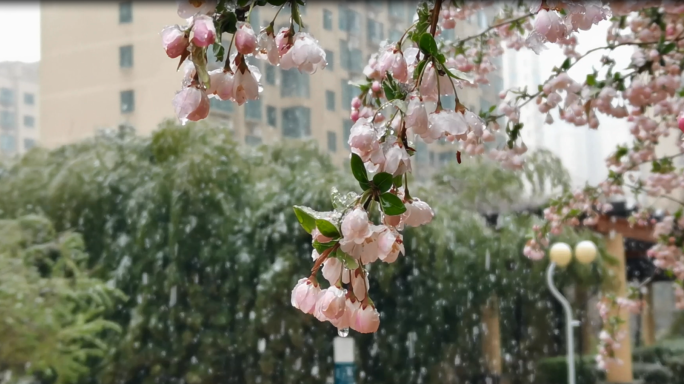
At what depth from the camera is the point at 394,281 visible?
499 cm

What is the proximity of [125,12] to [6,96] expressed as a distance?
1261mm

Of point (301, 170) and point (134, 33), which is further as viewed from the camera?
point (134, 33)

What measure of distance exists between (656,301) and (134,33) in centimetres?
593

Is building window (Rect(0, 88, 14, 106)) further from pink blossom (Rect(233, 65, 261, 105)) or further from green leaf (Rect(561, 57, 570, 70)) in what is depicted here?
pink blossom (Rect(233, 65, 261, 105))

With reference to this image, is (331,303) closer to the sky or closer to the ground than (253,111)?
closer to the ground

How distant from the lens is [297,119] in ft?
21.7

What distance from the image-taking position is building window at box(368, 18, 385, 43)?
21.6ft

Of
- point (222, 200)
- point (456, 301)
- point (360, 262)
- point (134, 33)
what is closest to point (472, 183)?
point (456, 301)

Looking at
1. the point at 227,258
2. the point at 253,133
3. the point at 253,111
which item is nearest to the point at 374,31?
the point at 253,111

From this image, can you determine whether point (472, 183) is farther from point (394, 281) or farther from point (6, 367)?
point (6, 367)

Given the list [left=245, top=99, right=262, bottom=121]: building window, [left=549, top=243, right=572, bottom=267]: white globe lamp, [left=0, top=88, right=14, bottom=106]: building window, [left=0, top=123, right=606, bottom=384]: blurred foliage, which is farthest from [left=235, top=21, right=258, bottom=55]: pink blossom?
[left=0, top=88, right=14, bottom=106]: building window

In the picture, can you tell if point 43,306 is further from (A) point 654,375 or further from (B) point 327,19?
(A) point 654,375

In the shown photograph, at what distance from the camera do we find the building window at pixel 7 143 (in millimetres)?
5449

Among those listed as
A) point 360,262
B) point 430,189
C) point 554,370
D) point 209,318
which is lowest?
point 554,370
